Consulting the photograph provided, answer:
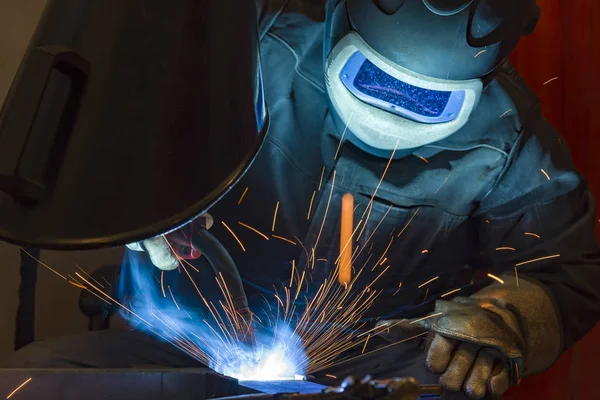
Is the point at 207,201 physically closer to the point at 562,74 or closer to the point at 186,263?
the point at 186,263

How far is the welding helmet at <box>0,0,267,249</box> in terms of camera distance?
25.6 inches

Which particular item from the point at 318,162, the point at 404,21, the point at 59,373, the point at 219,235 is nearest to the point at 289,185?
the point at 318,162

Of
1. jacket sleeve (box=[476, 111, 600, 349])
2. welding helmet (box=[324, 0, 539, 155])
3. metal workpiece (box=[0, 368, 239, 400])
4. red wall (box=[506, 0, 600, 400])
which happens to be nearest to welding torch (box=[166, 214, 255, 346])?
metal workpiece (box=[0, 368, 239, 400])

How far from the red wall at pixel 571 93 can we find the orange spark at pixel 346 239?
0.61 meters

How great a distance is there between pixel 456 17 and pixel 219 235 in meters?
0.71

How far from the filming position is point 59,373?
84cm

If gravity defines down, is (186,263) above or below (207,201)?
below

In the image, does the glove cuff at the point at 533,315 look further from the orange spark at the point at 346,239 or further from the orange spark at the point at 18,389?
Answer: the orange spark at the point at 18,389

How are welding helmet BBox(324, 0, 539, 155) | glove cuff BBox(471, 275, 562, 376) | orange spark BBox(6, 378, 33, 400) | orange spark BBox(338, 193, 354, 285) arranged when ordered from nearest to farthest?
orange spark BBox(6, 378, 33, 400), welding helmet BBox(324, 0, 539, 155), glove cuff BBox(471, 275, 562, 376), orange spark BBox(338, 193, 354, 285)

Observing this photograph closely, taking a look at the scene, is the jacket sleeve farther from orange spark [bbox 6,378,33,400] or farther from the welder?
orange spark [bbox 6,378,33,400]

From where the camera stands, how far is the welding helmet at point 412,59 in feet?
3.61

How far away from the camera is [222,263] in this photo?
1004mm

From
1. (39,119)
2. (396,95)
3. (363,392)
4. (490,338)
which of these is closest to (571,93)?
(396,95)

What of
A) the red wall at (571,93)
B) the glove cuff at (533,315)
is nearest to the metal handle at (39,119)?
the glove cuff at (533,315)
